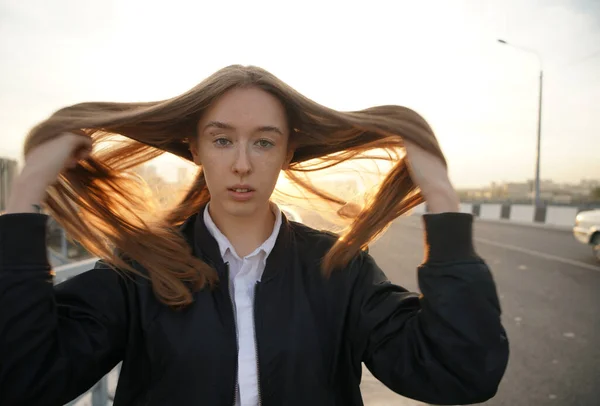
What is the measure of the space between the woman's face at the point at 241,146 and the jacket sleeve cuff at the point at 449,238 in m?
0.58

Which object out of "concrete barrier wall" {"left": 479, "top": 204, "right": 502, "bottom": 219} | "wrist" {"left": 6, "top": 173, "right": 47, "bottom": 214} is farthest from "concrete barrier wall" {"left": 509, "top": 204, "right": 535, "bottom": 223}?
"wrist" {"left": 6, "top": 173, "right": 47, "bottom": 214}

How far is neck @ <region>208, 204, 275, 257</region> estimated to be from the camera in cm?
188

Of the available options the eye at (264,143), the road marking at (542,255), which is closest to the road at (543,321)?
the road marking at (542,255)

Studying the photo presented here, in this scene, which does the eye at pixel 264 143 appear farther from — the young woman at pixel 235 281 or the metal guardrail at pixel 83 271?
the metal guardrail at pixel 83 271

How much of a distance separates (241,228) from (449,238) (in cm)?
74

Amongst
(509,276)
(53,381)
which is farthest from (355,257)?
(509,276)

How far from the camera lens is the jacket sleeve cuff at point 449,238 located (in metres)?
1.54

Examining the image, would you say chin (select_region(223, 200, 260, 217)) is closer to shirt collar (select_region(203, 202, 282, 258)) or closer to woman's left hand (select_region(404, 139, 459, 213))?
shirt collar (select_region(203, 202, 282, 258))

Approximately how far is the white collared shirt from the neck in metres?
0.04

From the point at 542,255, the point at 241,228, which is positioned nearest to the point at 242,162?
the point at 241,228

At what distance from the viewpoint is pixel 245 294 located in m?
1.72

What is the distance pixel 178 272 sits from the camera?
1704 millimetres

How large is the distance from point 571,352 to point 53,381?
4972mm

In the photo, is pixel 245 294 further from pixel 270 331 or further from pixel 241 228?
pixel 241 228
